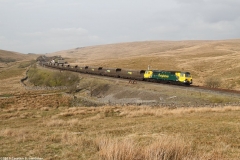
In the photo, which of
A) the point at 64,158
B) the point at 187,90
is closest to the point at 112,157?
the point at 64,158

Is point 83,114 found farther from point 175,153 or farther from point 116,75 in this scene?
point 116,75

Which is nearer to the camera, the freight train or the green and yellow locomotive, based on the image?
the green and yellow locomotive

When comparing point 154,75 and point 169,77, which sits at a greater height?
point 154,75

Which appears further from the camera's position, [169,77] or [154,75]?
[154,75]

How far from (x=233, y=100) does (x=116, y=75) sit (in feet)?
124

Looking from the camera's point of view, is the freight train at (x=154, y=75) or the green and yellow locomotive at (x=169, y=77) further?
the freight train at (x=154, y=75)

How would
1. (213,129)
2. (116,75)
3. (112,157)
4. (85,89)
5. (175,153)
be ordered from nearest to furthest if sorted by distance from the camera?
(112,157) < (175,153) < (213,129) < (85,89) < (116,75)

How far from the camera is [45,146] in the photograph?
→ 9.35 meters

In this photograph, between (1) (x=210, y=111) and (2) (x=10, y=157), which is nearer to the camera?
(2) (x=10, y=157)

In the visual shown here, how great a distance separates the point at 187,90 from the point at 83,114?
1584 centimetres

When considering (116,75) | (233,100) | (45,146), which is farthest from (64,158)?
(116,75)

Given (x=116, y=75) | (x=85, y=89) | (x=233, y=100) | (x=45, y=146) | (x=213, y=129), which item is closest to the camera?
(x=45, y=146)

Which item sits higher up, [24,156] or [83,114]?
[24,156]

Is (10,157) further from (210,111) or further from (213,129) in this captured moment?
(210,111)
